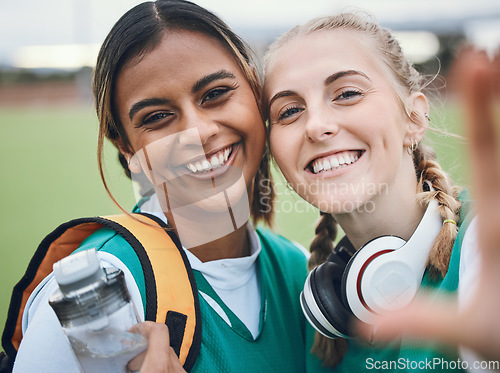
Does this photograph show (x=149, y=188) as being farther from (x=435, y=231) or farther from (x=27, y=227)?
(x=27, y=227)

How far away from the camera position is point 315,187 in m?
1.43

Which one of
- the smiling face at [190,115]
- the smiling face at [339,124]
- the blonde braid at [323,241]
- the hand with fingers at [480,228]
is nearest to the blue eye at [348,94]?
the smiling face at [339,124]

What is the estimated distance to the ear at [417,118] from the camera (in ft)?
4.96

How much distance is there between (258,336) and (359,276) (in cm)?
46

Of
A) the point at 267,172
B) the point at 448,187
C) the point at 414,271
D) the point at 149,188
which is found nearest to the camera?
the point at 414,271

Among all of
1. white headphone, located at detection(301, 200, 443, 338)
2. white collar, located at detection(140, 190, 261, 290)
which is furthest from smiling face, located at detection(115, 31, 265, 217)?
white headphone, located at detection(301, 200, 443, 338)

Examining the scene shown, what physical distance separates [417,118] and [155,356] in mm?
1136

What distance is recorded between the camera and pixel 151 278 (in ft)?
4.05

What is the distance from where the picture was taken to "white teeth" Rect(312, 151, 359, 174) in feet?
4.61

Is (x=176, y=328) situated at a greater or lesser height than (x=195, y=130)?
lesser

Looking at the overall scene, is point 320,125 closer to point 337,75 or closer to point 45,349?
point 337,75

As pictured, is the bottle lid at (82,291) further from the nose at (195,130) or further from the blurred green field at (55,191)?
the blurred green field at (55,191)

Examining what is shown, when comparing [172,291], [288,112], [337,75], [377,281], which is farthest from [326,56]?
[172,291]

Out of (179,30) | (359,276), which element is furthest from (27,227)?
(359,276)
